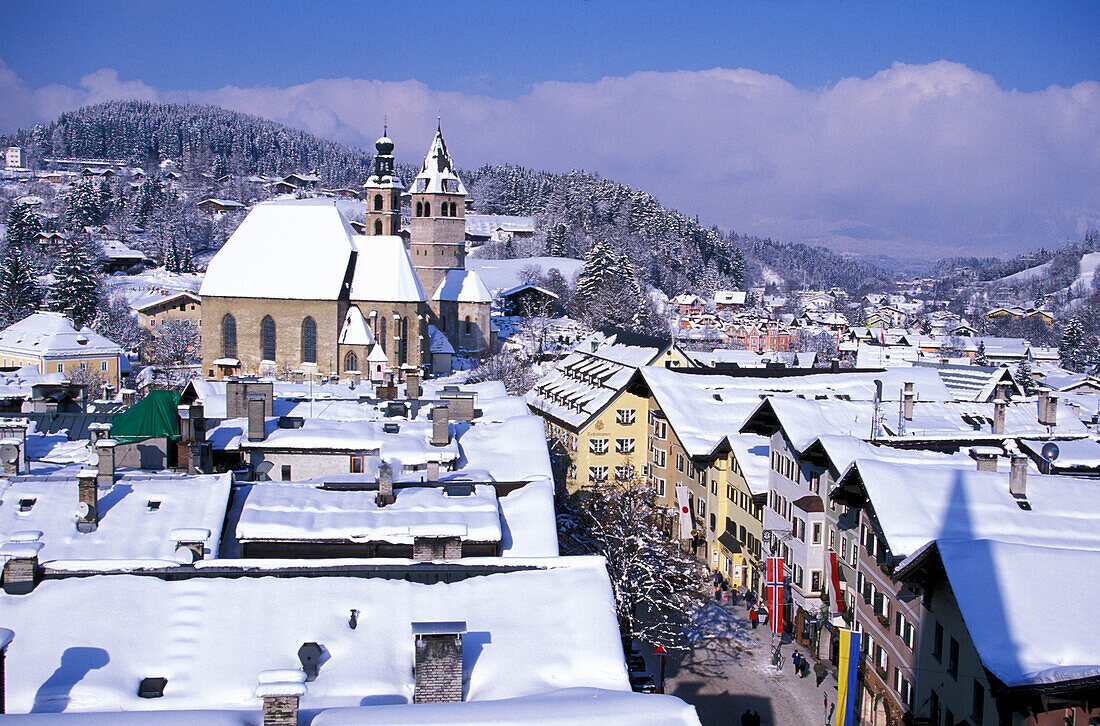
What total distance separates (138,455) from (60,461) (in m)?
2.05

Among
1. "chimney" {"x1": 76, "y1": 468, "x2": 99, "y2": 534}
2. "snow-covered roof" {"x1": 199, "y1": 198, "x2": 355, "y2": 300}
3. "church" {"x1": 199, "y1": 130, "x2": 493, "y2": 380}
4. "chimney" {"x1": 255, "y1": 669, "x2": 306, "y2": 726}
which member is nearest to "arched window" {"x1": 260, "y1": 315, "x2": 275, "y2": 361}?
"church" {"x1": 199, "y1": 130, "x2": 493, "y2": 380}

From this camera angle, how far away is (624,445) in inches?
1641

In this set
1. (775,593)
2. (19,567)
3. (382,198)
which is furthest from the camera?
(382,198)

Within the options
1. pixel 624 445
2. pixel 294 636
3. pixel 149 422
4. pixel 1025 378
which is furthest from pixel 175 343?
pixel 294 636

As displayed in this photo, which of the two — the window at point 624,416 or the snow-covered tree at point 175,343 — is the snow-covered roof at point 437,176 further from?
the window at point 624,416

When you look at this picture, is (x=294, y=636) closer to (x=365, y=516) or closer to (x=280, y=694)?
(x=280, y=694)

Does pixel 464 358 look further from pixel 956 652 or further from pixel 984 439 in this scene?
pixel 956 652

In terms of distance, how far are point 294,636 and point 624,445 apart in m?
28.5

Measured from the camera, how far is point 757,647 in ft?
93.5

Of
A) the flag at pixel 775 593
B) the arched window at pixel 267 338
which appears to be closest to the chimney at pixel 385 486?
the flag at pixel 775 593

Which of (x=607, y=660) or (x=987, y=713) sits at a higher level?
(x=607, y=660)

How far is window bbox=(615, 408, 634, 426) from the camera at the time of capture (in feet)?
135

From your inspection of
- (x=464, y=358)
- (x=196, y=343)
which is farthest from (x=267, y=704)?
(x=196, y=343)

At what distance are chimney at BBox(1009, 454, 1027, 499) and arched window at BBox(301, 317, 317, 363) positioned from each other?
52.2 metres
